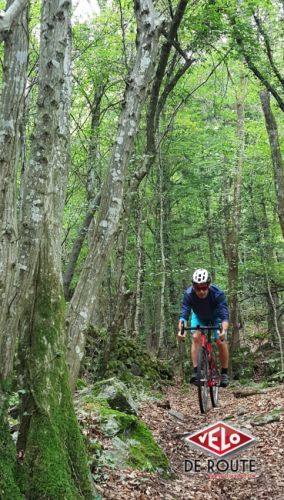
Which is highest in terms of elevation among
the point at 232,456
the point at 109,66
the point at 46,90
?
the point at 109,66

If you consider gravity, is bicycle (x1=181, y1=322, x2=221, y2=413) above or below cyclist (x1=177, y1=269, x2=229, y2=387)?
below

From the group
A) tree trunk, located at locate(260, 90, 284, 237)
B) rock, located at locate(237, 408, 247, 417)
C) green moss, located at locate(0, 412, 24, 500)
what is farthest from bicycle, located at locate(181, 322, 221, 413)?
tree trunk, located at locate(260, 90, 284, 237)

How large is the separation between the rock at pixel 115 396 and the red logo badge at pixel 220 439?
1051 millimetres

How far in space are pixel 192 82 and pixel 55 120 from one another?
16.3 meters

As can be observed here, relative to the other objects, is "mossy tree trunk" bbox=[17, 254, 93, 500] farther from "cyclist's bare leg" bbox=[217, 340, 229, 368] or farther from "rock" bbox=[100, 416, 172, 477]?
"cyclist's bare leg" bbox=[217, 340, 229, 368]

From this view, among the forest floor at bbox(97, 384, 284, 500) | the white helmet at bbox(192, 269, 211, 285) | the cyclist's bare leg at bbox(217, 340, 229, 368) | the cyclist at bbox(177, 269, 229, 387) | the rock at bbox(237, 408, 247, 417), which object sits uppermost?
the white helmet at bbox(192, 269, 211, 285)

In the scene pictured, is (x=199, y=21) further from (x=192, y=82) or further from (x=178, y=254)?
(x=178, y=254)

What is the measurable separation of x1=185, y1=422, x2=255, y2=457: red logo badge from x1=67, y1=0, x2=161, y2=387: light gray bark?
7.66 ft

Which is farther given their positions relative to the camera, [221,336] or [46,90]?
[221,336]

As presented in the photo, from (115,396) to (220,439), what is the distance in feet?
5.34

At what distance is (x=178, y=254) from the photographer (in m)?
21.2

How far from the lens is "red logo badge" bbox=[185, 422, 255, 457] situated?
6.81 m

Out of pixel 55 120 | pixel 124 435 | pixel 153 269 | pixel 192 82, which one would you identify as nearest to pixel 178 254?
pixel 153 269

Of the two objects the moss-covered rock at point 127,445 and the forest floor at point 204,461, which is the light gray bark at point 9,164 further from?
the moss-covered rock at point 127,445
